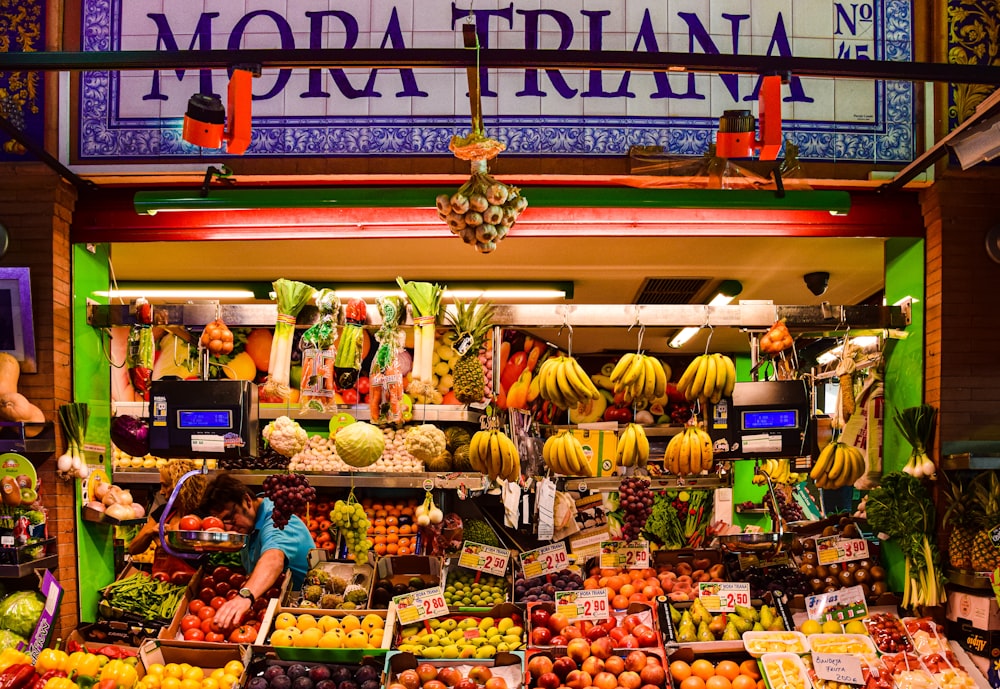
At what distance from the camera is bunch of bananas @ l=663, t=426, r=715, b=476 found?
5266 millimetres

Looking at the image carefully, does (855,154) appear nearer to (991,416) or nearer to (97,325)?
(991,416)

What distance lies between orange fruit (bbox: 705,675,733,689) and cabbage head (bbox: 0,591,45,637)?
148 inches

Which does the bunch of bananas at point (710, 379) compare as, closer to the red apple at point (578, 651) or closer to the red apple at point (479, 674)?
the red apple at point (578, 651)

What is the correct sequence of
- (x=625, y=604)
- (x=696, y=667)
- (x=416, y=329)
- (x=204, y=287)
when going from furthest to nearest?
(x=204, y=287), (x=625, y=604), (x=416, y=329), (x=696, y=667)

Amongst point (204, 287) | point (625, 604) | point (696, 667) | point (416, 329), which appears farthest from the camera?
point (204, 287)

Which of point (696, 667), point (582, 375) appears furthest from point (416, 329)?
point (696, 667)

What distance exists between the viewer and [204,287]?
318 inches

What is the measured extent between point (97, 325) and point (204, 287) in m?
2.43

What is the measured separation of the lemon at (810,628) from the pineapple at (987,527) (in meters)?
0.93

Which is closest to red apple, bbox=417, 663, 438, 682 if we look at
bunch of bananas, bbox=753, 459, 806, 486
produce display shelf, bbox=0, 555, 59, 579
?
produce display shelf, bbox=0, 555, 59, 579

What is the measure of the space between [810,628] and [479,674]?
6.55 ft

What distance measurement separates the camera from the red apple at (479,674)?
185 inches

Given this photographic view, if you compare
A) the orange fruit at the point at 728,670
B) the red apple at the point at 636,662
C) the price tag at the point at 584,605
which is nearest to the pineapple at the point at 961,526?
the orange fruit at the point at 728,670

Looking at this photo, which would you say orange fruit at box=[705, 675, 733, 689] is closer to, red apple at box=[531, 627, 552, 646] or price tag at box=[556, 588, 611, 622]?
price tag at box=[556, 588, 611, 622]
